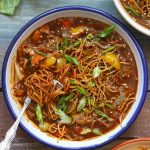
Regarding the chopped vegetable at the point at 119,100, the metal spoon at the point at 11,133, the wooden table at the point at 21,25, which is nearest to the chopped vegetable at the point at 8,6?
the wooden table at the point at 21,25

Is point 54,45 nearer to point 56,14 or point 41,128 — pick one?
point 56,14

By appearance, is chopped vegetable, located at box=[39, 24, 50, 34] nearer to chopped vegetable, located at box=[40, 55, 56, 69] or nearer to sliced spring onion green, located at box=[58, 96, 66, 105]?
chopped vegetable, located at box=[40, 55, 56, 69]

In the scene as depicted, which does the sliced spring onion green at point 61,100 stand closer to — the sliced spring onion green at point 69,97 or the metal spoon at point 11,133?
the sliced spring onion green at point 69,97

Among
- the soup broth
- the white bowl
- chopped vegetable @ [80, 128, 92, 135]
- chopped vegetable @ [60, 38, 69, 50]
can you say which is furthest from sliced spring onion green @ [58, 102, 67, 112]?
the white bowl

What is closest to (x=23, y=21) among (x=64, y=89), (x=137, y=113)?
(x=64, y=89)

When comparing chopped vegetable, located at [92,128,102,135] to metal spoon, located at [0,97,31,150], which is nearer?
metal spoon, located at [0,97,31,150]
